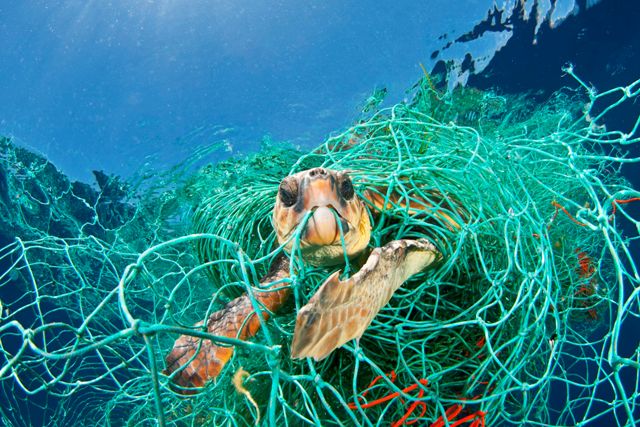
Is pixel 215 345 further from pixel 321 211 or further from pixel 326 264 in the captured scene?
pixel 321 211

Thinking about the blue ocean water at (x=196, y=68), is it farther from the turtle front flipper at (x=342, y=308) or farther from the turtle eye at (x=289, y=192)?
the turtle front flipper at (x=342, y=308)

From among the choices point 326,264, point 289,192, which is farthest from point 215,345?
point 289,192

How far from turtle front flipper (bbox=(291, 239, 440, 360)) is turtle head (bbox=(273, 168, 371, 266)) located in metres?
0.24

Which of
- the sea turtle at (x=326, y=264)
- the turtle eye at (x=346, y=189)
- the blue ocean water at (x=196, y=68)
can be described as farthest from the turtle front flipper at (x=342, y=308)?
the blue ocean water at (x=196, y=68)

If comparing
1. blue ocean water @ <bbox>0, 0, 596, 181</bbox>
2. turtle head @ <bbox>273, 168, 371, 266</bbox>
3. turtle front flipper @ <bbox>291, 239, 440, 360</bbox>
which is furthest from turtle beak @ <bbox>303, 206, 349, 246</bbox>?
blue ocean water @ <bbox>0, 0, 596, 181</bbox>

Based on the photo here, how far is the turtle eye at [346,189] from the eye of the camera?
1403mm

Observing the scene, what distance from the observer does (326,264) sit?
1.58m

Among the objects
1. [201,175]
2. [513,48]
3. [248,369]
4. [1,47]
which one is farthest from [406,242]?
[1,47]

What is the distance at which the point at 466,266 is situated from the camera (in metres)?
1.61

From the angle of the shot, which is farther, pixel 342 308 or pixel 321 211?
pixel 321 211

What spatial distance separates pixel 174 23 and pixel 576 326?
19.3ft

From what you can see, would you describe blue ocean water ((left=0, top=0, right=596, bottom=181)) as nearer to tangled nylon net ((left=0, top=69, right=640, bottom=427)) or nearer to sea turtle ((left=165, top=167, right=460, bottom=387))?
tangled nylon net ((left=0, top=69, right=640, bottom=427))

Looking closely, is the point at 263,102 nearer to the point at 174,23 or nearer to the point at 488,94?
the point at 174,23

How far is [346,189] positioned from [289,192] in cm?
20
